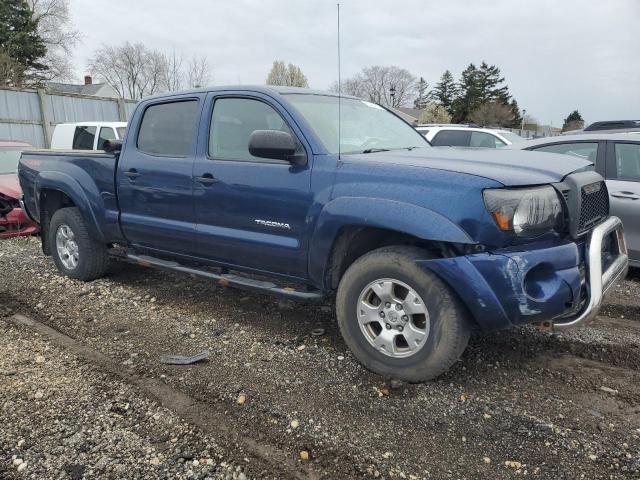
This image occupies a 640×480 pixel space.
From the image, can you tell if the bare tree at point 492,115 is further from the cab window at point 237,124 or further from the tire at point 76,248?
the cab window at point 237,124

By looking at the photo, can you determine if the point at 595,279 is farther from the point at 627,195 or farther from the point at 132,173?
the point at 132,173

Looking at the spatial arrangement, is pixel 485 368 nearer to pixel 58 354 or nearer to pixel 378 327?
pixel 378 327

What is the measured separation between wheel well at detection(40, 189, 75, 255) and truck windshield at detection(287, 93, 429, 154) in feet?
10.2

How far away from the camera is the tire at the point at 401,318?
2.98 m

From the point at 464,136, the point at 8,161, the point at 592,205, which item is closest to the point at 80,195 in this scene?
the point at 592,205

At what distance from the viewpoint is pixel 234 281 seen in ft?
12.9

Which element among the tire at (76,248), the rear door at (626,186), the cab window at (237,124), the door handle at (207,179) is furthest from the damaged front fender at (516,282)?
the tire at (76,248)

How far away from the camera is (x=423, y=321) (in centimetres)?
315

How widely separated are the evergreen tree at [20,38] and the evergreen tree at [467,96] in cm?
4398

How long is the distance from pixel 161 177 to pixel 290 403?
226cm

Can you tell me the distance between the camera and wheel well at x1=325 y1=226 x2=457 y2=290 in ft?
10.6

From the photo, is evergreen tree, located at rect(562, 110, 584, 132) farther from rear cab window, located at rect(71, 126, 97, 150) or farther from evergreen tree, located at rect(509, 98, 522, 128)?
rear cab window, located at rect(71, 126, 97, 150)

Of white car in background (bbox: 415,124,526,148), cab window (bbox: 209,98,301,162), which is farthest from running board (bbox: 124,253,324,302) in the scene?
white car in background (bbox: 415,124,526,148)

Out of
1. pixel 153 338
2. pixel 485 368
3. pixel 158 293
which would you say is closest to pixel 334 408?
pixel 485 368
